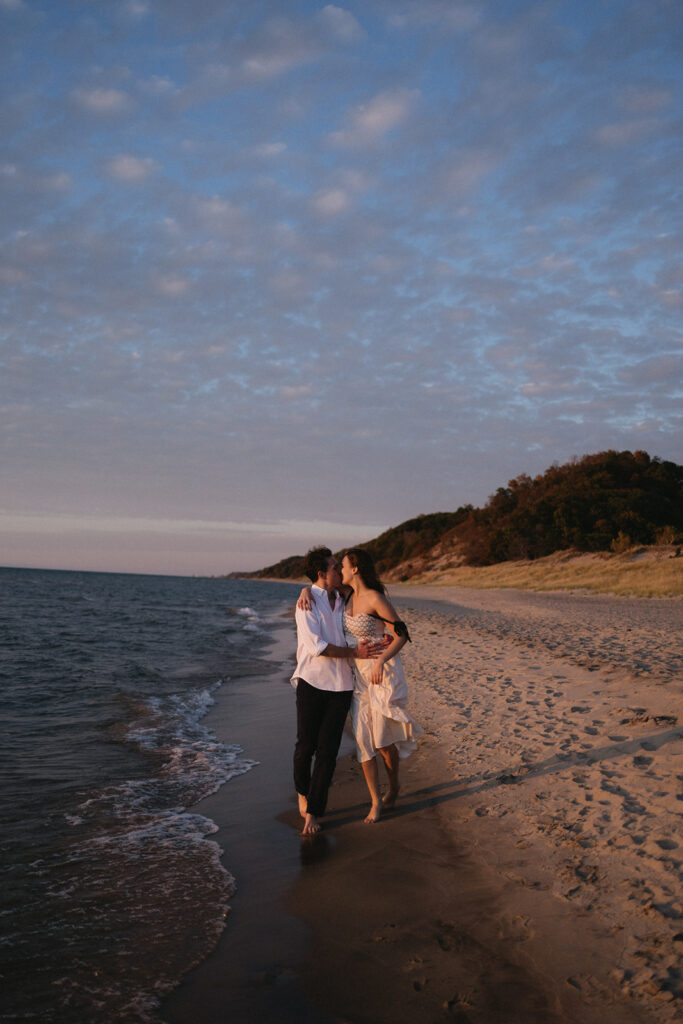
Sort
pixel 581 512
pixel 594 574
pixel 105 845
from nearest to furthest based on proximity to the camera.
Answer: pixel 105 845 < pixel 594 574 < pixel 581 512

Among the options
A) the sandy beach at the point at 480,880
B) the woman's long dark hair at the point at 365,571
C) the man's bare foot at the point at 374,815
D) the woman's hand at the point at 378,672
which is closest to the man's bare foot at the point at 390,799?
the sandy beach at the point at 480,880

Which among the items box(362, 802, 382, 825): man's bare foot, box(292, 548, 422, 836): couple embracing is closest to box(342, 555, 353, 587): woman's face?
box(292, 548, 422, 836): couple embracing

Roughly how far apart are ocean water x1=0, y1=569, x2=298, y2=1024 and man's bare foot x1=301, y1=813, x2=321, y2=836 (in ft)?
2.45

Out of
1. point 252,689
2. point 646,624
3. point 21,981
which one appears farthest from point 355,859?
point 646,624

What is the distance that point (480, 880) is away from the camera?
4188 mm

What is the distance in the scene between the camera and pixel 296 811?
5.76m

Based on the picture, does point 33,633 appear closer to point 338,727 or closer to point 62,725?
point 62,725

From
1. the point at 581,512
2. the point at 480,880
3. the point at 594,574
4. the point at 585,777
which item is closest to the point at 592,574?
the point at 594,574

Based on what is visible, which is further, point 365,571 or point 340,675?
point 365,571

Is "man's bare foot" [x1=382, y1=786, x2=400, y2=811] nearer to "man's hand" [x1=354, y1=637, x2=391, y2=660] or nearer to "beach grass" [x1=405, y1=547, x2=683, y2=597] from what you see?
"man's hand" [x1=354, y1=637, x2=391, y2=660]

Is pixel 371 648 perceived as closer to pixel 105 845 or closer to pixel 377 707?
pixel 377 707

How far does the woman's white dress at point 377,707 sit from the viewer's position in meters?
5.27

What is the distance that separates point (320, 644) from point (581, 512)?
48.2 m

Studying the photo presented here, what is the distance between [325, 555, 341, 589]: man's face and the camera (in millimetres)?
5160
